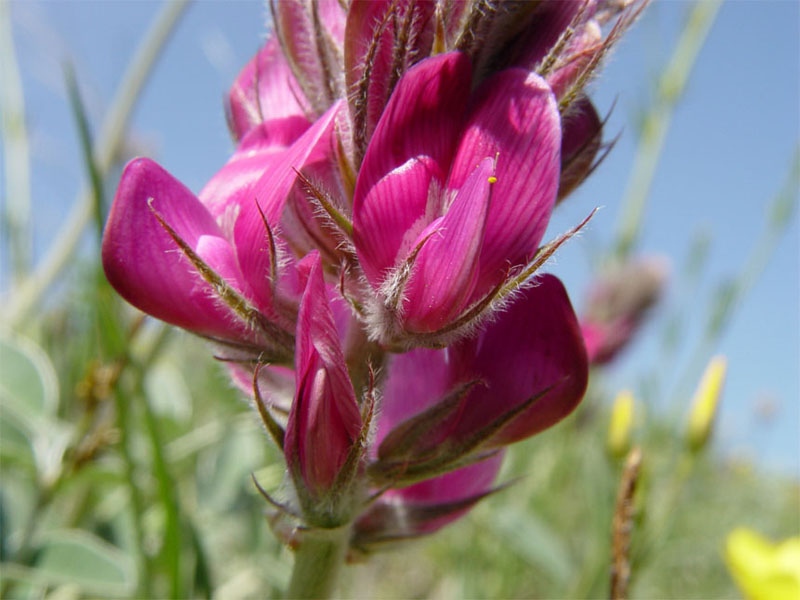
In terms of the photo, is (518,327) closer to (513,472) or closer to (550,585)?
(513,472)

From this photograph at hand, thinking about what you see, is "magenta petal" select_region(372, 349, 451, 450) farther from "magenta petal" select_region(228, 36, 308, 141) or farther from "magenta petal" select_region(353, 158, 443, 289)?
"magenta petal" select_region(228, 36, 308, 141)

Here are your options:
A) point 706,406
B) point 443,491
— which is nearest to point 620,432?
point 706,406

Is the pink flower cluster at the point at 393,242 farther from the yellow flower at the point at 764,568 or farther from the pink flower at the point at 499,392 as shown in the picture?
the yellow flower at the point at 764,568

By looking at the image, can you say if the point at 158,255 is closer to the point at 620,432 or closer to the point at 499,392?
the point at 499,392

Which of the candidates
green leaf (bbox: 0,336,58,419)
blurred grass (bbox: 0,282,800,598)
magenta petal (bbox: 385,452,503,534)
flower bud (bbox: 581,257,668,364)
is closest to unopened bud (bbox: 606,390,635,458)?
blurred grass (bbox: 0,282,800,598)

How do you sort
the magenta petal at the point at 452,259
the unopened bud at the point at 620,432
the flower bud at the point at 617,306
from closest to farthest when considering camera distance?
the magenta petal at the point at 452,259, the unopened bud at the point at 620,432, the flower bud at the point at 617,306

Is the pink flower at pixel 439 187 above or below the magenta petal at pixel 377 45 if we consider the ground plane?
below

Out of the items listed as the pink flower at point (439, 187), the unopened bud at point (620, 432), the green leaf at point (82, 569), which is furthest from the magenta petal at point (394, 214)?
the unopened bud at point (620, 432)

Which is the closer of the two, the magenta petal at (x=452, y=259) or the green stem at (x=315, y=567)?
the magenta petal at (x=452, y=259)
